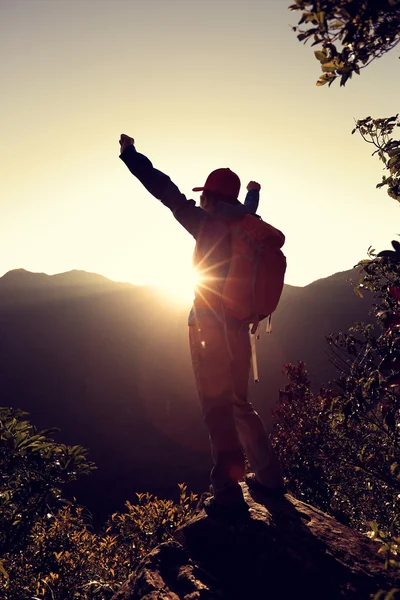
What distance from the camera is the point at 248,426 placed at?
368 cm

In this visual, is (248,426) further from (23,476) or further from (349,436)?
(349,436)

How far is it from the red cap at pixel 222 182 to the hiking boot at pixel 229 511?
105 inches

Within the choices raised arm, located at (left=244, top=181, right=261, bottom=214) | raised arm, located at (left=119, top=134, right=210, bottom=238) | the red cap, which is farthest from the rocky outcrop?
raised arm, located at (left=244, top=181, right=261, bottom=214)

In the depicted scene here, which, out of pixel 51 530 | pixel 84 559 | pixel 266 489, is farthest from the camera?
pixel 51 530

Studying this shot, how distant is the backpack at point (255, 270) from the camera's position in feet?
10.9

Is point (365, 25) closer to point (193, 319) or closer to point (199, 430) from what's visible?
Result: point (193, 319)

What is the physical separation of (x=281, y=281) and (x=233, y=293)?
42 centimetres

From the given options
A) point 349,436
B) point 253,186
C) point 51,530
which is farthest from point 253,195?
point 51,530

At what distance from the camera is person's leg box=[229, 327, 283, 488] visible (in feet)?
12.0

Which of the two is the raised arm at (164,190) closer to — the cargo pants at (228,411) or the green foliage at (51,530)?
the cargo pants at (228,411)

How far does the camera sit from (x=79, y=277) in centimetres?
4766

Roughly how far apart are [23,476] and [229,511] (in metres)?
1.93

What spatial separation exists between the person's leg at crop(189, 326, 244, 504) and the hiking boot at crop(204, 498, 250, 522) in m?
0.05

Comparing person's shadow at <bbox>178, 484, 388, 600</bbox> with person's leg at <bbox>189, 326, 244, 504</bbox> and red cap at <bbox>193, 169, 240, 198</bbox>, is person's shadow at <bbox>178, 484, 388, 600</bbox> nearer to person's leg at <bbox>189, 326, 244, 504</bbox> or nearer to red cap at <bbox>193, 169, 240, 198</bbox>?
person's leg at <bbox>189, 326, 244, 504</bbox>
